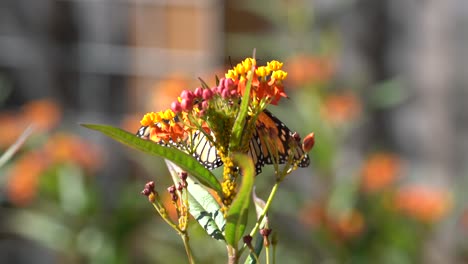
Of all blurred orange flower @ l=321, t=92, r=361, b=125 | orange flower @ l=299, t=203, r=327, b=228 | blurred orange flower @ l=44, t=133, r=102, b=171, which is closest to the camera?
orange flower @ l=299, t=203, r=327, b=228

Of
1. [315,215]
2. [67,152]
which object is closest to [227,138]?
[315,215]

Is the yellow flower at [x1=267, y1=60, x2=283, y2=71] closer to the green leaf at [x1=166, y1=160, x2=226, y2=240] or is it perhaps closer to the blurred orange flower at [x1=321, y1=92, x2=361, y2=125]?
the green leaf at [x1=166, y1=160, x2=226, y2=240]

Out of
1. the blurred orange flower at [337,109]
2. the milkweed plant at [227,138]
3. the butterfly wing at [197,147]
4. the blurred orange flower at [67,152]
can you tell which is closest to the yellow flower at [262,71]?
the milkweed plant at [227,138]

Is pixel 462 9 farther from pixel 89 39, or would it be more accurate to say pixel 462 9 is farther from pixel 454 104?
pixel 89 39

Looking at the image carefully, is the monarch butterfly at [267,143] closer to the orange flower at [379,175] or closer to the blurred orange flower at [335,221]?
the blurred orange flower at [335,221]

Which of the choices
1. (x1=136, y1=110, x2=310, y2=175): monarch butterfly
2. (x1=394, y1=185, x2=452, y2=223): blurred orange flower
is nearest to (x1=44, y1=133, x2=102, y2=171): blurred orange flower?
(x1=394, y1=185, x2=452, y2=223): blurred orange flower

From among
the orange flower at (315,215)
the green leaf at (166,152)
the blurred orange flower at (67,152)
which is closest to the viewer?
the green leaf at (166,152)

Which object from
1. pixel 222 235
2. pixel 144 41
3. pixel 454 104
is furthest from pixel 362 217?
pixel 222 235
